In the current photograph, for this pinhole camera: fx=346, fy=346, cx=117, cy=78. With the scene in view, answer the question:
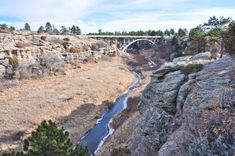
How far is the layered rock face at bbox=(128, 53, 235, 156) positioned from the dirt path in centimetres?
1657

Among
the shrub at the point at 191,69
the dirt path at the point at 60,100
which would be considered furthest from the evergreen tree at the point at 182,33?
the shrub at the point at 191,69

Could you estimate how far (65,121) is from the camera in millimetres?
51125

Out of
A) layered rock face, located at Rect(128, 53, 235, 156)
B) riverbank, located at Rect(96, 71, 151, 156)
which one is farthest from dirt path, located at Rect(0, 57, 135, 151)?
layered rock face, located at Rect(128, 53, 235, 156)

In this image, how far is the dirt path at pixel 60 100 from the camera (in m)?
48.3

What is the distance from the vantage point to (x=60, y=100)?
6072 centimetres

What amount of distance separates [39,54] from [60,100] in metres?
38.4

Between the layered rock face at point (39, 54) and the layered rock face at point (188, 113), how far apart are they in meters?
48.9

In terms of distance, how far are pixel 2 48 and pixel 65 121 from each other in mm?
47699

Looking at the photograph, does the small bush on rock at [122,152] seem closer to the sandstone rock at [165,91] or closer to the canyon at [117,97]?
the canyon at [117,97]

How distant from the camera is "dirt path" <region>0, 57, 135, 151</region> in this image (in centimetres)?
4833

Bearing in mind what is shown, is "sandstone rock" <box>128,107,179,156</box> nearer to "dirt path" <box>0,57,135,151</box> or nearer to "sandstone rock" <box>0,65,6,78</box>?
"dirt path" <box>0,57,135,151</box>

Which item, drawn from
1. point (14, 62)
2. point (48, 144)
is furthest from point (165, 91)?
point (14, 62)

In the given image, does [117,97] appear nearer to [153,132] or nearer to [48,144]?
[153,132]

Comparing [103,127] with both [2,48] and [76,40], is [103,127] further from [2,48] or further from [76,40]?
[76,40]
